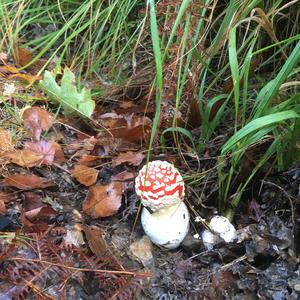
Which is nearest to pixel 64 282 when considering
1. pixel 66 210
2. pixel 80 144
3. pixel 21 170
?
pixel 66 210

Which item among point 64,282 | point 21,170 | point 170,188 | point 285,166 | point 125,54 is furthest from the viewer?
point 125,54

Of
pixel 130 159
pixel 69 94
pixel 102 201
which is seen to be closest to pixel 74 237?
pixel 102 201

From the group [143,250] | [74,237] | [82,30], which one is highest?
[82,30]

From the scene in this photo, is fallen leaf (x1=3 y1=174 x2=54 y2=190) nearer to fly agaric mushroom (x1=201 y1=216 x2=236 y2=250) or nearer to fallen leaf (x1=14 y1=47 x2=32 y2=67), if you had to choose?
fly agaric mushroom (x1=201 y1=216 x2=236 y2=250)

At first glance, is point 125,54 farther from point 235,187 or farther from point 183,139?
point 235,187

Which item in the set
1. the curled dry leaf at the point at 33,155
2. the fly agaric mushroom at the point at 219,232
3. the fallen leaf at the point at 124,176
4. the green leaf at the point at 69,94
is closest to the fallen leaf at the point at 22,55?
the green leaf at the point at 69,94

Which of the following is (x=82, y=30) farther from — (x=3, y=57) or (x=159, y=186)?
(x=159, y=186)
